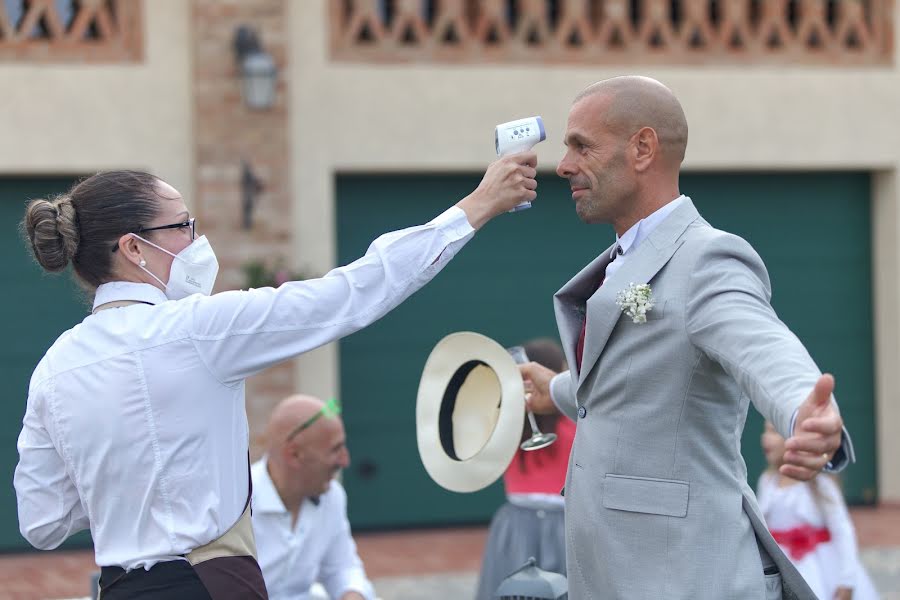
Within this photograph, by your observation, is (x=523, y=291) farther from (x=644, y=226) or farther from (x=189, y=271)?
(x=189, y=271)

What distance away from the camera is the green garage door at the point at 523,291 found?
34.0 ft

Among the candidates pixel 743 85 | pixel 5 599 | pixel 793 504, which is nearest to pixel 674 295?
pixel 793 504

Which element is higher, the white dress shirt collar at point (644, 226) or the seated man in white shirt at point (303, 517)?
the white dress shirt collar at point (644, 226)

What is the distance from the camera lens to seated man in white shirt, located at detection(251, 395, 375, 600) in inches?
189

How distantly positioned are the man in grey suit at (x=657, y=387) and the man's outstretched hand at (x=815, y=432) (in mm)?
359

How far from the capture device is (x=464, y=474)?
11.0ft

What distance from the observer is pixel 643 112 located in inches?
115

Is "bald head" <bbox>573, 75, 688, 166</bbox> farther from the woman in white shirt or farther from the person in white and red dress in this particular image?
the person in white and red dress

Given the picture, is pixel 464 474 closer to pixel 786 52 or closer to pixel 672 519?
pixel 672 519

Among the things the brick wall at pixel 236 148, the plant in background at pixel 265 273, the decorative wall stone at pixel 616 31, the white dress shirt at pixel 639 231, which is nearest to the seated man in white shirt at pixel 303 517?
the white dress shirt at pixel 639 231

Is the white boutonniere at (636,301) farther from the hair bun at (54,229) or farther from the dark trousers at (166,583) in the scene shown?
the hair bun at (54,229)

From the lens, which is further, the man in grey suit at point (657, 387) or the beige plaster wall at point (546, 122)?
the beige plaster wall at point (546, 122)

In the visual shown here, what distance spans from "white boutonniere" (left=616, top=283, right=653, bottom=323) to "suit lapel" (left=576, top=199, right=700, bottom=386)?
0.02 meters

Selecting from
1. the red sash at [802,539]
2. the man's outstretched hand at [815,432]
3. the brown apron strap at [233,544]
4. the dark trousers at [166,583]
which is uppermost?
the man's outstretched hand at [815,432]
